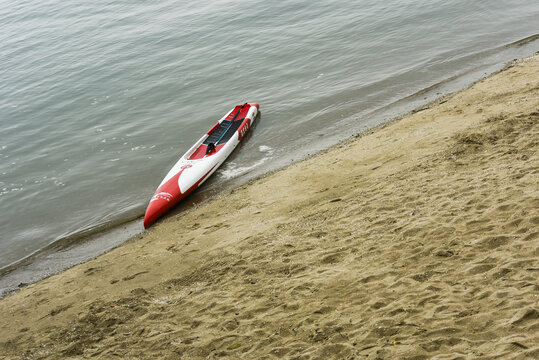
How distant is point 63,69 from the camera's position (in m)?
24.2

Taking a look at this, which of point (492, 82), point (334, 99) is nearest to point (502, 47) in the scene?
point (492, 82)

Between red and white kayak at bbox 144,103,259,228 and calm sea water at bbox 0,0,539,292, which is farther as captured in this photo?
calm sea water at bbox 0,0,539,292

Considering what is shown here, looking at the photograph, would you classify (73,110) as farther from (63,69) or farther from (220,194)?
(220,194)

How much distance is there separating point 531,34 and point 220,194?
46.3ft

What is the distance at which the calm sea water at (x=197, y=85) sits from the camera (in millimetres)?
13797

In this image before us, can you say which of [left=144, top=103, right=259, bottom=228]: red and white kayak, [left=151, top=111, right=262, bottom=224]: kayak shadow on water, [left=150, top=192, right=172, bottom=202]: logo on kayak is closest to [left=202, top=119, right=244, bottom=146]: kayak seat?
[left=144, top=103, right=259, bottom=228]: red and white kayak

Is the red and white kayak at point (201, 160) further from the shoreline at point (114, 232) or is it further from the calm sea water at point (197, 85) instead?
the calm sea water at point (197, 85)

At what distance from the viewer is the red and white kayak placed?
12008 millimetres

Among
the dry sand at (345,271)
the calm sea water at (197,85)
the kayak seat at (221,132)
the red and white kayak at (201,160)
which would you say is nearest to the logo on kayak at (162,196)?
the red and white kayak at (201,160)

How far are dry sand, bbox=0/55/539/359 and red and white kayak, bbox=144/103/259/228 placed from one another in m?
1.17

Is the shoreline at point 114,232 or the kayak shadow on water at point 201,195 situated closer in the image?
the shoreline at point 114,232

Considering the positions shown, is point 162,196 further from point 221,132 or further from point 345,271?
point 345,271

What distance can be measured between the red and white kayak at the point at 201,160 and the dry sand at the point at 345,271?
117 cm

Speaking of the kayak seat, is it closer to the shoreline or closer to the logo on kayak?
the shoreline
